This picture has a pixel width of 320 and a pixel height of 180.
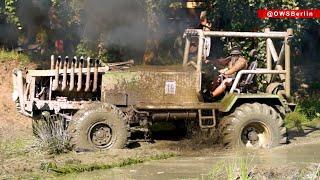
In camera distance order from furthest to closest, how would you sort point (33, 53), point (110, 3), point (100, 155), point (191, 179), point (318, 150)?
point (33, 53), point (110, 3), point (318, 150), point (100, 155), point (191, 179)

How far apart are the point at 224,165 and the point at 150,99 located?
2.86 meters

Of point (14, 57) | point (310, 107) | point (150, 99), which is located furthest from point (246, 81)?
point (14, 57)

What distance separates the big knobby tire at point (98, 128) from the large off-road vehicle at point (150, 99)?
0.02 m

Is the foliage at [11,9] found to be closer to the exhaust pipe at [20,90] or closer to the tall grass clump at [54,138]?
the exhaust pipe at [20,90]

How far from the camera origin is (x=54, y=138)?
443 inches

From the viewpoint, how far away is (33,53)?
17625mm

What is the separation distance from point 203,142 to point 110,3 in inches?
206

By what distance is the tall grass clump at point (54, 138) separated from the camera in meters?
11.2

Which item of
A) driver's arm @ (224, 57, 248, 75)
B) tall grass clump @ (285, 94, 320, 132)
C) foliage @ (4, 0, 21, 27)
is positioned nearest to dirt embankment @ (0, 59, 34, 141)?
foliage @ (4, 0, 21, 27)

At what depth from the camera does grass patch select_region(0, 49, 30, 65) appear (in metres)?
17.3

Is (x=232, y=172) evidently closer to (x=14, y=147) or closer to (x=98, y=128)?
(x=98, y=128)

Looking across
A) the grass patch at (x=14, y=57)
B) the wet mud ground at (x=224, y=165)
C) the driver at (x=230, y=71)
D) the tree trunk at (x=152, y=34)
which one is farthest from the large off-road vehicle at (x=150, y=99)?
the grass patch at (x=14, y=57)

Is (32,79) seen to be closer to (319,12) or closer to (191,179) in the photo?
(191,179)

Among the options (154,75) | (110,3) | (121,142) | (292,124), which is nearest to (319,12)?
(292,124)
